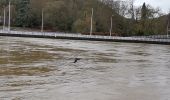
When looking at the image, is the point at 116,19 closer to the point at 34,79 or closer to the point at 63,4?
the point at 63,4

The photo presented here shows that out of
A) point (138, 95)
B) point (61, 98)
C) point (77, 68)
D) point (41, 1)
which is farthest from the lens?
point (41, 1)

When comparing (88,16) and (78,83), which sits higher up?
(88,16)

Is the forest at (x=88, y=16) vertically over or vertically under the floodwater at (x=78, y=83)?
over

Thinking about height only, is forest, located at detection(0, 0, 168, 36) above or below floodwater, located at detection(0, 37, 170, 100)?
above

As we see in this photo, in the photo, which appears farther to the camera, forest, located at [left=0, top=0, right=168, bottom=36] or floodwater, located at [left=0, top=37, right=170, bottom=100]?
forest, located at [left=0, top=0, right=168, bottom=36]

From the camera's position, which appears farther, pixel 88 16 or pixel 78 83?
pixel 88 16

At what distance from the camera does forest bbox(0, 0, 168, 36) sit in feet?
334

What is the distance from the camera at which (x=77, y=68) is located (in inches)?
1006

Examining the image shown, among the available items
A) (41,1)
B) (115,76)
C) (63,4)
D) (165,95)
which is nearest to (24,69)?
(115,76)

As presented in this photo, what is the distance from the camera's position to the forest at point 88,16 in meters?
102

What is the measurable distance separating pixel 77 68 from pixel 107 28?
76963 millimetres

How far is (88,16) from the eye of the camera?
98500 mm

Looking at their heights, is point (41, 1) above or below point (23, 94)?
above

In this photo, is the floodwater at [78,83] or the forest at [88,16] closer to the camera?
the floodwater at [78,83]
